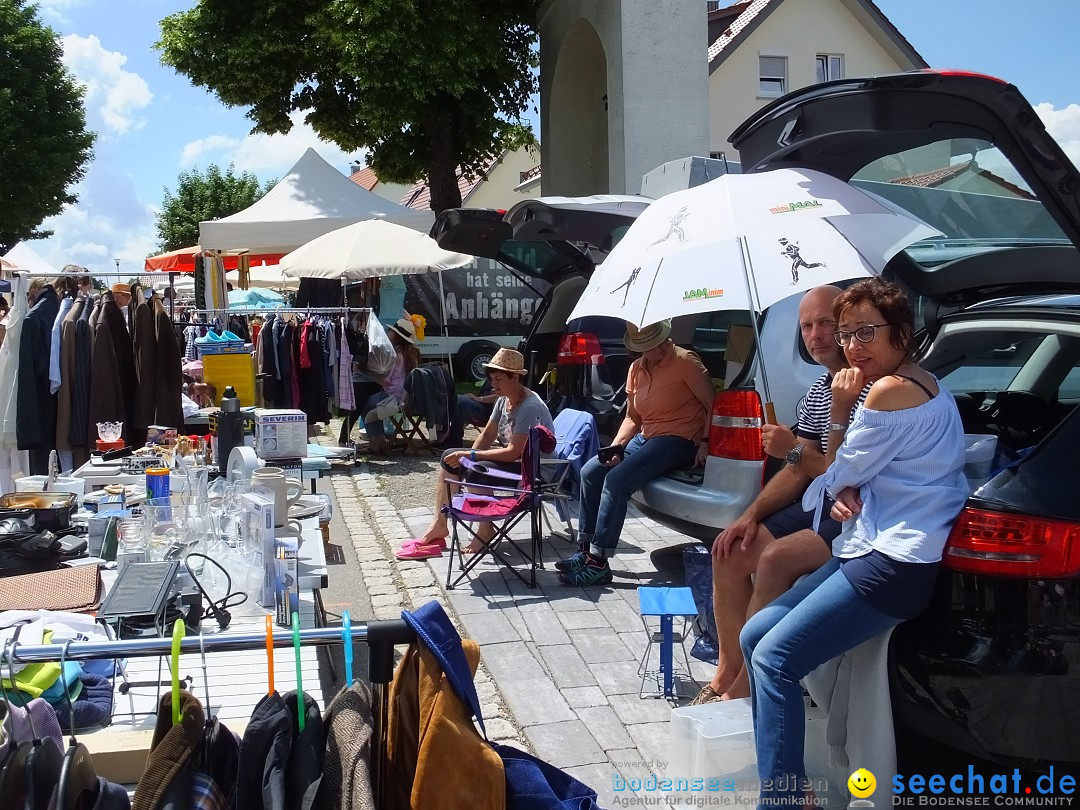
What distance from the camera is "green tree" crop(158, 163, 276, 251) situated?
157 ft

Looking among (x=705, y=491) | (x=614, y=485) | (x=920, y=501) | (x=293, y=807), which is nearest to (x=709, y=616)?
(x=705, y=491)

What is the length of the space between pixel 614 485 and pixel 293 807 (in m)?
4.08

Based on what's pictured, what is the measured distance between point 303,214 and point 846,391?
12.9 meters

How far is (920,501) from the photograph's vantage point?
8.94 ft

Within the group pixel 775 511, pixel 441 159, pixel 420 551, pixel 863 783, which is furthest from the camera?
pixel 441 159

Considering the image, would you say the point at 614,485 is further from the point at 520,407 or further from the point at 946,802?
the point at 946,802

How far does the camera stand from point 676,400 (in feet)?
18.5

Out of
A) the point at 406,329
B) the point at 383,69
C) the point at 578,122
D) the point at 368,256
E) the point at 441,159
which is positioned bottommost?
the point at 406,329

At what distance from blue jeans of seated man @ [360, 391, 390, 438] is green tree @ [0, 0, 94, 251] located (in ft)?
79.7

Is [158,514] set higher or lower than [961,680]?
higher

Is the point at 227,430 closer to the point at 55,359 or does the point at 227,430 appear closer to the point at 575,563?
the point at 575,563

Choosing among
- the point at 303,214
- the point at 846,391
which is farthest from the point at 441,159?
the point at 846,391

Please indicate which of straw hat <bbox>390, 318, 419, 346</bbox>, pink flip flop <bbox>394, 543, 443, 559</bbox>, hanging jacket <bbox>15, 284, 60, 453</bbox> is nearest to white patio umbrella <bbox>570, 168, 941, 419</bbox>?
pink flip flop <bbox>394, 543, 443, 559</bbox>

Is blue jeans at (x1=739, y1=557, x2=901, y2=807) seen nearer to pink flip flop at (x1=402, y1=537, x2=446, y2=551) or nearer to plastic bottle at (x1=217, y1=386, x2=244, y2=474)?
plastic bottle at (x1=217, y1=386, x2=244, y2=474)
